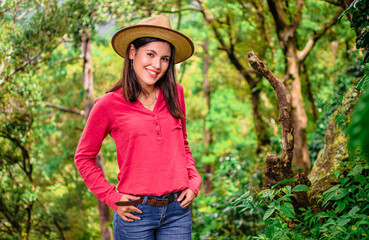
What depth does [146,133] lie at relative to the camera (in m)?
2.08

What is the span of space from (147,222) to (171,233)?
0.18 metres

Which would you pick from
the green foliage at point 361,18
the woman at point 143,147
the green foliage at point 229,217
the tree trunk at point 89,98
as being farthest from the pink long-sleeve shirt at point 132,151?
the tree trunk at point 89,98


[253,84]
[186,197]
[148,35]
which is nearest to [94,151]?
[186,197]

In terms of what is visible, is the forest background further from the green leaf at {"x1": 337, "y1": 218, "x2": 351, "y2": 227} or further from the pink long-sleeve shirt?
the pink long-sleeve shirt

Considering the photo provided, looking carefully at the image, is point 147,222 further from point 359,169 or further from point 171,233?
point 359,169

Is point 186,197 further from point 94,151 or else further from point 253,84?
point 253,84

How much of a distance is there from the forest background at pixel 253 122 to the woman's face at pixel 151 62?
0.67 metres

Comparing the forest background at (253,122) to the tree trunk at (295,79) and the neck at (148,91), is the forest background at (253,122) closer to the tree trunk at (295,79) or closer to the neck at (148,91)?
the tree trunk at (295,79)

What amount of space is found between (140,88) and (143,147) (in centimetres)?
44

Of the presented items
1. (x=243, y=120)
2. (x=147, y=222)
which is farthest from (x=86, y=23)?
(x=243, y=120)

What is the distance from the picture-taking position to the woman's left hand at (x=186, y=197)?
213 cm

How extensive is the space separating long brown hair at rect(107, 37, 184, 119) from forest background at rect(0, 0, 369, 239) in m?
0.63

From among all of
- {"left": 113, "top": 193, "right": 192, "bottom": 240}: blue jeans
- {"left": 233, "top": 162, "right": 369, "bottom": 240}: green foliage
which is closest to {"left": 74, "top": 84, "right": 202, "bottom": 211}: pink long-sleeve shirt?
{"left": 113, "top": 193, "right": 192, "bottom": 240}: blue jeans

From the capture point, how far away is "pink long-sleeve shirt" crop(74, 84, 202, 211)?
2.05 m
